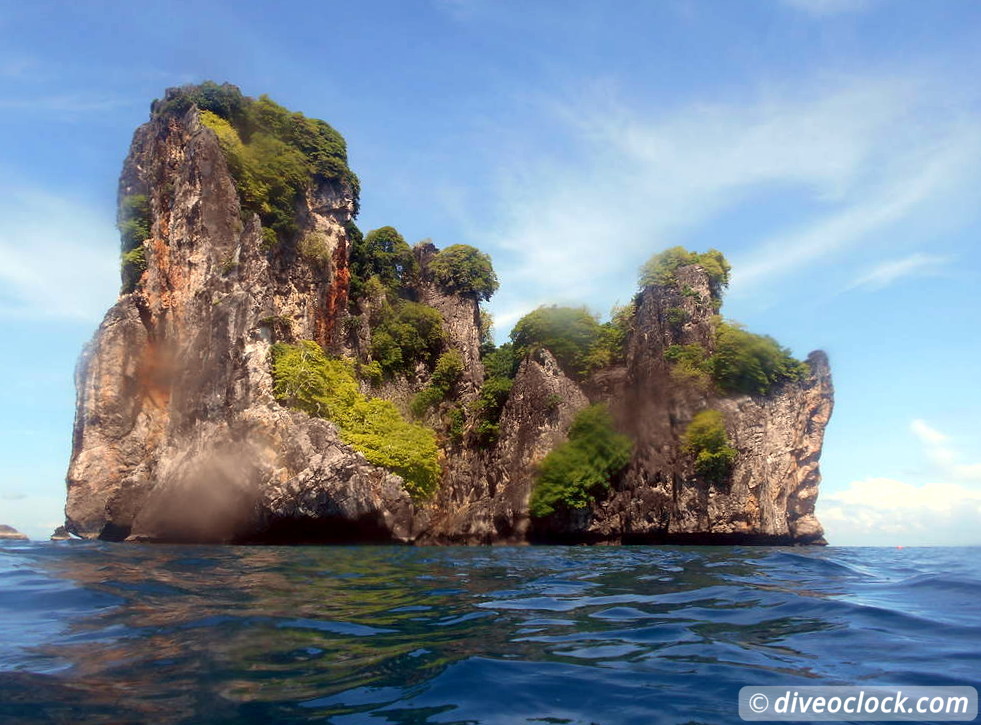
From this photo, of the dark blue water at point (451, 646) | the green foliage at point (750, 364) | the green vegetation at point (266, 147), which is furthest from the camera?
the green vegetation at point (266, 147)

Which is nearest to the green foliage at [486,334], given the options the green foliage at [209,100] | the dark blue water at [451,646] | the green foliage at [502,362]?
the green foliage at [502,362]

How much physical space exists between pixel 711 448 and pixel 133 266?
3312 centimetres

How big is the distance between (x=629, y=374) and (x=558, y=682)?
36039 millimetres

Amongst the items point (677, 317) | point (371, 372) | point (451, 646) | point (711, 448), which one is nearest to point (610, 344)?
point (677, 317)

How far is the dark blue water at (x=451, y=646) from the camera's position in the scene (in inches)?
175

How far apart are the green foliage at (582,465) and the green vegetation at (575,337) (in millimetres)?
4824

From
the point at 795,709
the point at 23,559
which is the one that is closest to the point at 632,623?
the point at 795,709

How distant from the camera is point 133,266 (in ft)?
123

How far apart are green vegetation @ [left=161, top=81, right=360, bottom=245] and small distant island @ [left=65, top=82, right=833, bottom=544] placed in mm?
124

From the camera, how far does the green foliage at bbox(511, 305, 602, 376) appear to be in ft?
140

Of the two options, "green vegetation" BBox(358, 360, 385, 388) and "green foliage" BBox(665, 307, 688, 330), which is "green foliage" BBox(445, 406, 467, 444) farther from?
"green foliage" BBox(665, 307, 688, 330)

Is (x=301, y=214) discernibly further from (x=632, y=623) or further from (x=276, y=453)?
(x=632, y=623)

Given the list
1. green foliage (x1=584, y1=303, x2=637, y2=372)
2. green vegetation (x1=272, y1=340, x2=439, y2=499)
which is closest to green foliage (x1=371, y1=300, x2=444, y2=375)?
green vegetation (x1=272, y1=340, x2=439, y2=499)

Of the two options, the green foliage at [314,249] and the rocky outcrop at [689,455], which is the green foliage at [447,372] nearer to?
the green foliage at [314,249]
